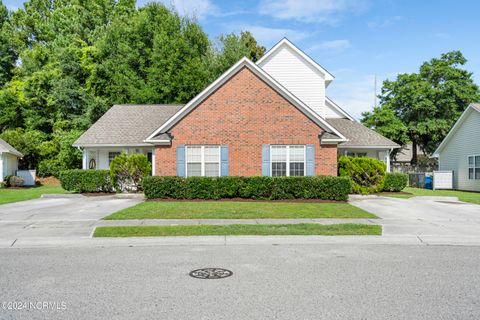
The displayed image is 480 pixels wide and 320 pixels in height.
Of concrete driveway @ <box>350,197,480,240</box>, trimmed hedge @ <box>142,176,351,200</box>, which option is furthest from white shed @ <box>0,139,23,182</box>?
concrete driveway @ <box>350,197,480,240</box>

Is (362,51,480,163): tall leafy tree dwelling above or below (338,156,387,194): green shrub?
above

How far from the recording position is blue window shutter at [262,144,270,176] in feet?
70.5

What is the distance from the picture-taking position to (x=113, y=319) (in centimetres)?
500

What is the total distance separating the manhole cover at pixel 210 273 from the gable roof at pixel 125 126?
18.6 metres

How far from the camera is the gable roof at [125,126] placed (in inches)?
1035

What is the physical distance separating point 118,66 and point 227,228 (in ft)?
109

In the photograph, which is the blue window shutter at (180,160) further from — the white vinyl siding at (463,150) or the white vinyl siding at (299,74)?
the white vinyl siding at (463,150)

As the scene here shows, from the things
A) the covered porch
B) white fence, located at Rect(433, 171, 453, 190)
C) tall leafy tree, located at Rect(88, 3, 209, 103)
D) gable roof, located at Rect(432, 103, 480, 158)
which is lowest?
white fence, located at Rect(433, 171, 453, 190)

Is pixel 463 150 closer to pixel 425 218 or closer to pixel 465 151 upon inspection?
pixel 465 151

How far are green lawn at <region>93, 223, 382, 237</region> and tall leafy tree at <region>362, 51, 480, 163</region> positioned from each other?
120 ft

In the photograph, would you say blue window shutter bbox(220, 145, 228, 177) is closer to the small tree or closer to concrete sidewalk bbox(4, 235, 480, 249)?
the small tree

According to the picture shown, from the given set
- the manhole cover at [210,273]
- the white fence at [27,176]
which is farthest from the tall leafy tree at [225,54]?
the manhole cover at [210,273]

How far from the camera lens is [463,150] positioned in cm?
3084

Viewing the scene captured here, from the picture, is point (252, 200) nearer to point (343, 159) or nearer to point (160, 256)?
point (343, 159)
